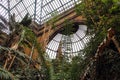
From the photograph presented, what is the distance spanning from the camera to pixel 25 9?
23.0 metres

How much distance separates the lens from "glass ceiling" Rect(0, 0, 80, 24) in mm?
21188

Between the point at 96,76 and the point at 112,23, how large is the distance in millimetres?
1463

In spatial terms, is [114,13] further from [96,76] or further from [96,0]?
[96,76]

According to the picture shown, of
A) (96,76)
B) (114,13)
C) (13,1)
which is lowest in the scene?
(96,76)

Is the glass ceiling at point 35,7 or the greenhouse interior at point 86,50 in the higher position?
the glass ceiling at point 35,7

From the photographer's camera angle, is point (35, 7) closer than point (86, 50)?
No

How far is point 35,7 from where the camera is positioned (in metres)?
21.9

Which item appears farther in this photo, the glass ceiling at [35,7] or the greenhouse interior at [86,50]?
the glass ceiling at [35,7]

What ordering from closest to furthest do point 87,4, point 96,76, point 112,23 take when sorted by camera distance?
point 96,76, point 112,23, point 87,4

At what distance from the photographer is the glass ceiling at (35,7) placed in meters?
21.2

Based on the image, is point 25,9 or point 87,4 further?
point 25,9

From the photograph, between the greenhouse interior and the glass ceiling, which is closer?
the greenhouse interior

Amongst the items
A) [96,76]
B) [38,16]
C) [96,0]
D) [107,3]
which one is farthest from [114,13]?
[38,16]

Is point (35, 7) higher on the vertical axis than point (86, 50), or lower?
higher
